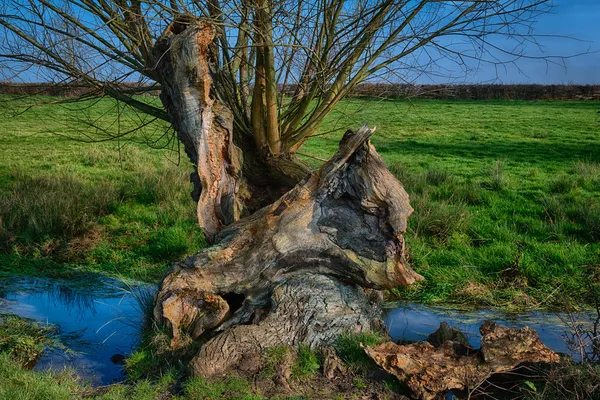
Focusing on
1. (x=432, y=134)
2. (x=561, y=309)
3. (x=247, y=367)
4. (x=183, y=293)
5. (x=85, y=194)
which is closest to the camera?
(x=247, y=367)

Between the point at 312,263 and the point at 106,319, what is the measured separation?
2985 mm

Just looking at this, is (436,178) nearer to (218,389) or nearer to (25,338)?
(25,338)

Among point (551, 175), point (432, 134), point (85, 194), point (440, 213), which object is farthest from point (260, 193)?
point (432, 134)

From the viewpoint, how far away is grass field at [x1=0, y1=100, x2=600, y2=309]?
28.0ft

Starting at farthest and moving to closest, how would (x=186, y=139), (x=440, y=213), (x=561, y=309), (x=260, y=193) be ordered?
1. (x=440, y=213)
2. (x=260, y=193)
3. (x=561, y=309)
4. (x=186, y=139)

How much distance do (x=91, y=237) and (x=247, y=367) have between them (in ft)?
19.7

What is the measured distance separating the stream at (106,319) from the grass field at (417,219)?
0.38 metres

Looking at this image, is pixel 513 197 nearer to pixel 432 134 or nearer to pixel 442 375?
pixel 442 375

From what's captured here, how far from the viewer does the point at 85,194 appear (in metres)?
12.0

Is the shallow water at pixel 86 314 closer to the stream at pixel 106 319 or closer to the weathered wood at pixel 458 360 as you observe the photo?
the stream at pixel 106 319

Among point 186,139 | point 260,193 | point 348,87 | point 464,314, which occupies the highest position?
point 348,87

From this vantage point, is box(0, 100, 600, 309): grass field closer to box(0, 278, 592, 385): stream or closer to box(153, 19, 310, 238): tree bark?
box(0, 278, 592, 385): stream

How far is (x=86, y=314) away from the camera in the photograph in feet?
25.9

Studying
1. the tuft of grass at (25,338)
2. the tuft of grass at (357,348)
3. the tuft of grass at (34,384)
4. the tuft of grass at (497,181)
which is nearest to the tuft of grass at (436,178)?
the tuft of grass at (497,181)
